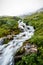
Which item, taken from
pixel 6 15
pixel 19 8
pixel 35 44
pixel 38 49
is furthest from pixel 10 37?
pixel 19 8

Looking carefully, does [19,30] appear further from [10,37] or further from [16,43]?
[16,43]

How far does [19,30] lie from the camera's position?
24.0 metres

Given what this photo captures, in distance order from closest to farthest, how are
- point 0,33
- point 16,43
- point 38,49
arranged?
point 38,49 < point 16,43 < point 0,33

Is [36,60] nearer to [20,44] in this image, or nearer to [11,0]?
[20,44]

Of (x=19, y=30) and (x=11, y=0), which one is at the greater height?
(x=11, y=0)

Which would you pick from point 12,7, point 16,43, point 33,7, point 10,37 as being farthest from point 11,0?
point 16,43

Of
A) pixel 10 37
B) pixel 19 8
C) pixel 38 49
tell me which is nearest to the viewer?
pixel 38 49

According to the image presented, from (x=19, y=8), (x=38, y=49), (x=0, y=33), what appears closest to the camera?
(x=38, y=49)

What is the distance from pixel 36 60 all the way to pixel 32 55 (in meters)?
0.41

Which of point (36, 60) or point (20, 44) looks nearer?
point (36, 60)

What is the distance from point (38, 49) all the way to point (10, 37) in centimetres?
579

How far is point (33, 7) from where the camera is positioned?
45219mm

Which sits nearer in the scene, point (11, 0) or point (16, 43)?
point (16, 43)

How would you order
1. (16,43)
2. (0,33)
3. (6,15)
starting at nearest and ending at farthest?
(16,43)
(0,33)
(6,15)
